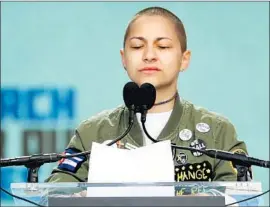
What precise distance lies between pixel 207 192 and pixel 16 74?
1.78m

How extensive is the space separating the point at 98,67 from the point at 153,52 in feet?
3.66

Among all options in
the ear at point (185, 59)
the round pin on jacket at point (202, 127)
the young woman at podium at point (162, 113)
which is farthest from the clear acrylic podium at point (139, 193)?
the ear at point (185, 59)

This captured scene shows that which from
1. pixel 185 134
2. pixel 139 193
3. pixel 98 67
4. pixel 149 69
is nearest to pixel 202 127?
pixel 185 134

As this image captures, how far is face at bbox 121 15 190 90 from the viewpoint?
193cm

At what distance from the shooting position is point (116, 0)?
3053mm

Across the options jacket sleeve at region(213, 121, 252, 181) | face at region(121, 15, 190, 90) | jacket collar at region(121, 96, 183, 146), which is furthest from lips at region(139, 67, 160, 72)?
jacket sleeve at region(213, 121, 252, 181)

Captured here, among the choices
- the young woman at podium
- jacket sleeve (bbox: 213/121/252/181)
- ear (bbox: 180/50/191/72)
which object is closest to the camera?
jacket sleeve (bbox: 213/121/252/181)

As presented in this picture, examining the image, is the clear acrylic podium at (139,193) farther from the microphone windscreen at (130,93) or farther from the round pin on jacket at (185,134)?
the round pin on jacket at (185,134)

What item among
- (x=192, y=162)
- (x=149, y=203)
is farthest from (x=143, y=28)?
(x=149, y=203)

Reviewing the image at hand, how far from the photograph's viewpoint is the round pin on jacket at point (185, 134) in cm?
194

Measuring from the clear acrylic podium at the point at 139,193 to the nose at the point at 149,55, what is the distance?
607mm

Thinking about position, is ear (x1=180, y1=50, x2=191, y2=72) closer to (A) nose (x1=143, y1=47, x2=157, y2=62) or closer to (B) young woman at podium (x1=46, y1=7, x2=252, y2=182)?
(B) young woman at podium (x1=46, y1=7, x2=252, y2=182)

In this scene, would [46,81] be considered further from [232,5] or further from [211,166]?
[211,166]

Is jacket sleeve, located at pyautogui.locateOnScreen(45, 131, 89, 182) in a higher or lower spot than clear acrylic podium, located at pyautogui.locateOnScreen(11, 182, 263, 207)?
higher
